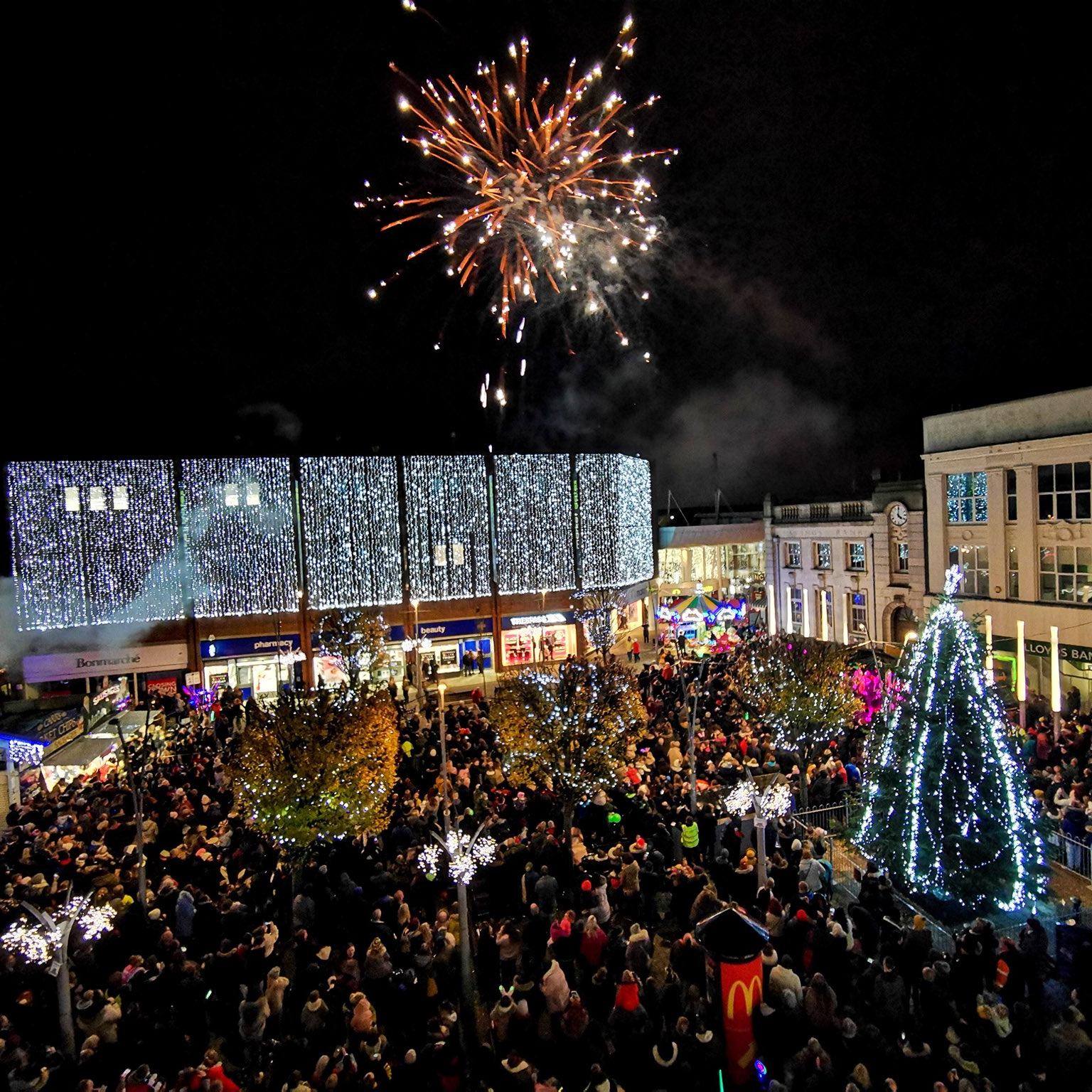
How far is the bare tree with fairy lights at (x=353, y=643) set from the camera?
25719mm

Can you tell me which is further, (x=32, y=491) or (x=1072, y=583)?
(x=32, y=491)

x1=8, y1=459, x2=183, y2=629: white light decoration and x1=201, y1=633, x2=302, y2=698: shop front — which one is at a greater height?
x1=8, y1=459, x2=183, y2=629: white light decoration

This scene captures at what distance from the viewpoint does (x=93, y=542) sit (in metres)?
28.5

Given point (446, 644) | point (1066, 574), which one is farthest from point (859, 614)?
point (446, 644)

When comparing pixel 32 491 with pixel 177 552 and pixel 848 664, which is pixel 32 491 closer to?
pixel 177 552

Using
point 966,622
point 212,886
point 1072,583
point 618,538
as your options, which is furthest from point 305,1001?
point 618,538

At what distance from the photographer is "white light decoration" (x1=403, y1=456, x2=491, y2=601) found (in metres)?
32.4

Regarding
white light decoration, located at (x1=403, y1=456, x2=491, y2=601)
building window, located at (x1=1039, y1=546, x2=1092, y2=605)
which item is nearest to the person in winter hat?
building window, located at (x1=1039, y1=546, x2=1092, y2=605)

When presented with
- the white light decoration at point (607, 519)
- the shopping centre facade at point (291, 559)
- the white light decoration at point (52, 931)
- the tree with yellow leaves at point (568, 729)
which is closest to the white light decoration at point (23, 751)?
the white light decoration at point (52, 931)

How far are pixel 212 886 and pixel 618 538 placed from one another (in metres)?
27.6

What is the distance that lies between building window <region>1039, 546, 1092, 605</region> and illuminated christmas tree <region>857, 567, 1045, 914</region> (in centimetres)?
1466

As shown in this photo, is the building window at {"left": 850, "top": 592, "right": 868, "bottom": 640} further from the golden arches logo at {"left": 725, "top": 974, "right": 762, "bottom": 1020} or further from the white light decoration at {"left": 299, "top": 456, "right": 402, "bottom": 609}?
the golden arches logo at {"left": 725, "top": 974, "right": 762, "bottom": 1020}

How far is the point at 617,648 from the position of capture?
127ft

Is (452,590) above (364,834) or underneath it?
above
